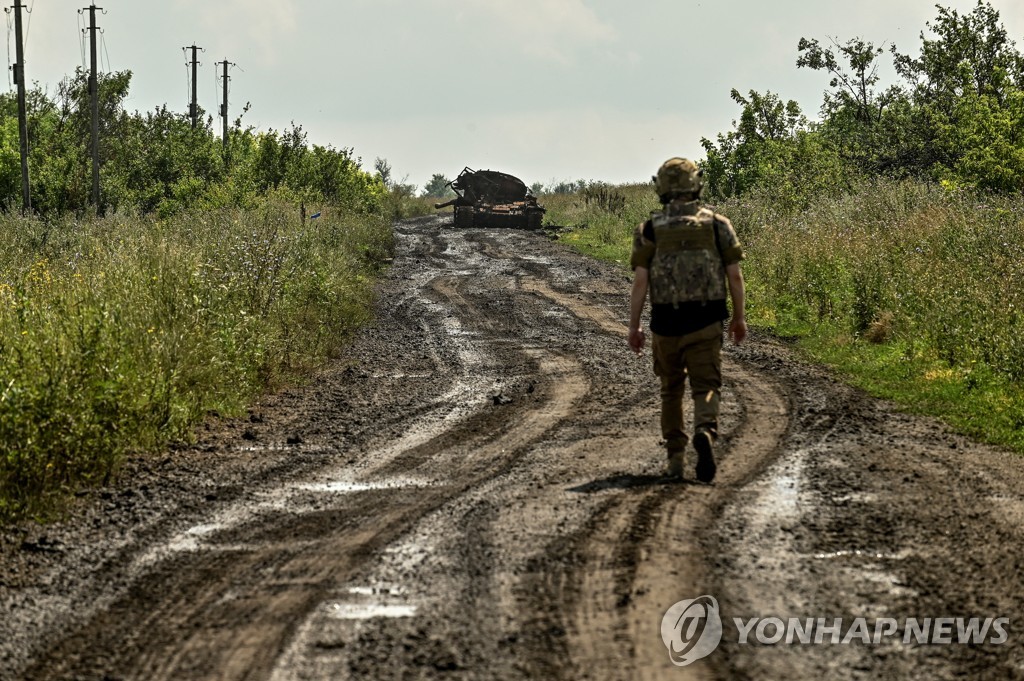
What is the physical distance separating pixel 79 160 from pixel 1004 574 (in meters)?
38.2

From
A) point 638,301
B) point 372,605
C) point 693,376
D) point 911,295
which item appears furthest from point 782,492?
point 911,295

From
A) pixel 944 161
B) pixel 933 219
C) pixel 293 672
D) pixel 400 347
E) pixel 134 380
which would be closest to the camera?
pixel 293 672

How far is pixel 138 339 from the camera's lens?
941 centimetres

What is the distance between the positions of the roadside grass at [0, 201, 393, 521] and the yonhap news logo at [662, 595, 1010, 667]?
394 cm

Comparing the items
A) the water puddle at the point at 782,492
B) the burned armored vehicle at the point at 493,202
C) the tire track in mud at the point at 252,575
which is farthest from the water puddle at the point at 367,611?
the burned armored vehicle at the point at 493,202

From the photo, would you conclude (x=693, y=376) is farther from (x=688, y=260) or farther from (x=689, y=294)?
(x=688, y=260)

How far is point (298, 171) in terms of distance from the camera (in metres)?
40.6

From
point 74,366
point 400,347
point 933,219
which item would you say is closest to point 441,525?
point 74,366

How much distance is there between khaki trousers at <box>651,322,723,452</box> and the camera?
23.6 ft

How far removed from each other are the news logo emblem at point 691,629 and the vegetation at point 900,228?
479 cm

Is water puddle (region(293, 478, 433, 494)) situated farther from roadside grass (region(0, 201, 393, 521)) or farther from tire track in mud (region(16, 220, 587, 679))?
roadside grass (region(0, 201, 393, 521))

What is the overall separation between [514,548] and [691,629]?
134 cm

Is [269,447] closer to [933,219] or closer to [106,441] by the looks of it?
[106,441]

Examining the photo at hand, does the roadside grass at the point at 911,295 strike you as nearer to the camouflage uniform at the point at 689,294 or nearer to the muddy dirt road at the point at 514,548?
the muddy dirt road at the point at 514,548
